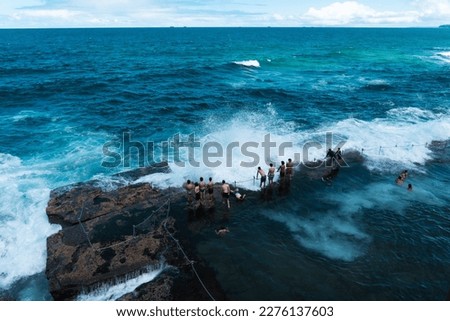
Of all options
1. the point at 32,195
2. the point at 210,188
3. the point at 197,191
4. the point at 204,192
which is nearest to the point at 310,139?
the point at 210,188

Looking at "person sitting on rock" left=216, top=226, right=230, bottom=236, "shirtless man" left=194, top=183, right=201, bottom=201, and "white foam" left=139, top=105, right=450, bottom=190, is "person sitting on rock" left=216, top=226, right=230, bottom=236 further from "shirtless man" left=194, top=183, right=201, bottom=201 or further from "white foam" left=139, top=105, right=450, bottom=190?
"white foam" left=139, top=105, right=450, bottom=190

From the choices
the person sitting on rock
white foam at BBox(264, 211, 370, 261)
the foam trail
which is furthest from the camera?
the person sitting on rock

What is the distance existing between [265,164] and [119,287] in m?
13.1

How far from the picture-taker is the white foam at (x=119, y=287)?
1261 centimetres

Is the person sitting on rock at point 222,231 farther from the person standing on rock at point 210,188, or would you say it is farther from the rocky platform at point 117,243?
the person standing on rock at point 210,188

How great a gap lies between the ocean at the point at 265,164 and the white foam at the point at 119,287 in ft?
6.73

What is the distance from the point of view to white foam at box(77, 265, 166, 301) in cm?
1261

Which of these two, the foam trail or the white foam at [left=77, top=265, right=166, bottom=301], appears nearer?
the white foam at [left=77, top=265, right=166, bottom=301]

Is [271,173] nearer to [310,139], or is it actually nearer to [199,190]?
[199,190]

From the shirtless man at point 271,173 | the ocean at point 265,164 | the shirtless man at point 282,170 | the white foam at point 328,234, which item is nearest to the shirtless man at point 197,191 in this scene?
the ocean at point 265,164

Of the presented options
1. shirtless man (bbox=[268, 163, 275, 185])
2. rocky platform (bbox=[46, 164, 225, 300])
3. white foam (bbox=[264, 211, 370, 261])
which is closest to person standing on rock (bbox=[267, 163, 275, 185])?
shirtless man (bbox=[268, 163, 275, 185])

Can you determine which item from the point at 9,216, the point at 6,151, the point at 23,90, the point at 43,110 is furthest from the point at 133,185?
the point at 23,90

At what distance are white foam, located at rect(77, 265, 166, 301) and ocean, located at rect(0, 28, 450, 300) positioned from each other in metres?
2.05

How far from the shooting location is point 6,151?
27.4 m
